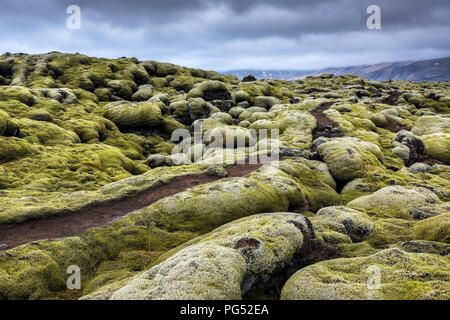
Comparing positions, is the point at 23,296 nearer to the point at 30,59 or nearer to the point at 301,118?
the point at 301,118

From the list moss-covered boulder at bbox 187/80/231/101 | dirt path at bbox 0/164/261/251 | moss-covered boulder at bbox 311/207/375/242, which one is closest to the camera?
dirt path at bbox 0/164/261/251

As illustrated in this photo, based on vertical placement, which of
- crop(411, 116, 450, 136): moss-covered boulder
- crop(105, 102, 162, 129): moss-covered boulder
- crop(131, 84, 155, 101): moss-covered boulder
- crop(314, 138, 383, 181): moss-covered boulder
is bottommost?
crop(314, 138, 383, 181): moss-covered boulder

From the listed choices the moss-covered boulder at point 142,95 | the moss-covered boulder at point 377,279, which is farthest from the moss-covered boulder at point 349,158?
the moss-covered boulder at point 142,95

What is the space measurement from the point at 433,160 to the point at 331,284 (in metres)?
52.8

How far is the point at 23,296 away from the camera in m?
15.7

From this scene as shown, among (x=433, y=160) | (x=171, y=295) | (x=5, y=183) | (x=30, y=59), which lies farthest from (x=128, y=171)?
(x=30, y=59)

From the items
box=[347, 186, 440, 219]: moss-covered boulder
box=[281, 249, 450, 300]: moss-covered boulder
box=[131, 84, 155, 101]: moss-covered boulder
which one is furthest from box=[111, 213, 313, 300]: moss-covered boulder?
box=[131, 84, 155, 101]: moss-covered boulder

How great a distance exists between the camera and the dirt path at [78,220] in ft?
69.2

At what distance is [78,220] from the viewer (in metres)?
23.9

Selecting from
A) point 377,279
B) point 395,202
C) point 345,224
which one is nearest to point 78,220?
point 377,279

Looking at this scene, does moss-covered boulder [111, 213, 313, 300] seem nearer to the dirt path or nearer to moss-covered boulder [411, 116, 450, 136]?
the dirt path

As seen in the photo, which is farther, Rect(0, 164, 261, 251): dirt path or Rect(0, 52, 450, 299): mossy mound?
Rect(0, 164, 261, 251): dirt path

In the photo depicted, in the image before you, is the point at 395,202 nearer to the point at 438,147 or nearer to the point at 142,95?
the point at 438,147

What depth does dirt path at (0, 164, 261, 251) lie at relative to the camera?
69.2 feet
